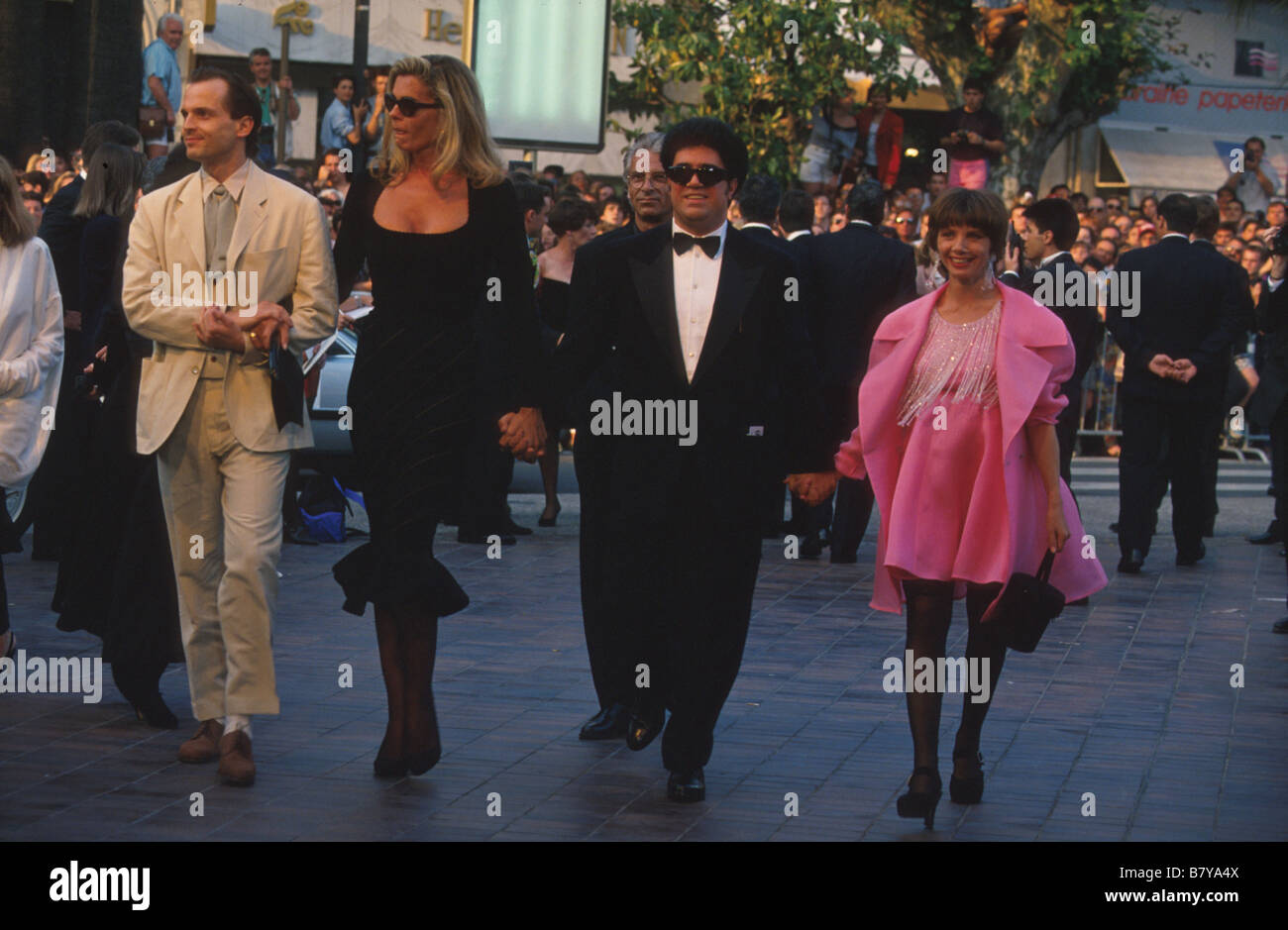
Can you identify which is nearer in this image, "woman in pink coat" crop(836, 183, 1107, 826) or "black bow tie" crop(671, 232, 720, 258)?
"woman in pink coat" crop(836, 183, 1107, 826)

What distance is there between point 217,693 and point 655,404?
168 cm

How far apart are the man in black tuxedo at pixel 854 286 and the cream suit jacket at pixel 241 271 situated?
5697mm

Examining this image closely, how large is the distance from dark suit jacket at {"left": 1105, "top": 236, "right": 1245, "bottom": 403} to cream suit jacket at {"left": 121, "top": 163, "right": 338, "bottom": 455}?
667cm

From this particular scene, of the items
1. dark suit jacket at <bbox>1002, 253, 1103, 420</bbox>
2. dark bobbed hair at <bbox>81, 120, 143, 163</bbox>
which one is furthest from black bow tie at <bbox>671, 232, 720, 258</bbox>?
dark suit jacket at <bbox>1002, 253, 1103, 420</bbox>

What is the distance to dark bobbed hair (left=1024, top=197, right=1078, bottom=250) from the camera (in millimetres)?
10866

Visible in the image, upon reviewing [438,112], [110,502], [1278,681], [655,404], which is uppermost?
[438,112]

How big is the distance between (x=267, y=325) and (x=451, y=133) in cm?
82

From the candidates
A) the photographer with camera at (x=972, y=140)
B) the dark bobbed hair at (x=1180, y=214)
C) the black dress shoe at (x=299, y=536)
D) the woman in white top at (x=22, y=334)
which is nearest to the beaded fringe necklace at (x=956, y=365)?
the woman in white top at (x=22, y=334)

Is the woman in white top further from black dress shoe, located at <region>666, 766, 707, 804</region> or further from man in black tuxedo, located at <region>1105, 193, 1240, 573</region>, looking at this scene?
man in black tuxedo, located at <region>1105, 193, 1240, 573</region>

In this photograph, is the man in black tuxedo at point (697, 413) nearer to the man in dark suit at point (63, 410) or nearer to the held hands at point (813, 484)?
the held hands at point (813, 484)

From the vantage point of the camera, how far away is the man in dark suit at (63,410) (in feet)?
31.5

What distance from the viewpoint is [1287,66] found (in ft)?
116

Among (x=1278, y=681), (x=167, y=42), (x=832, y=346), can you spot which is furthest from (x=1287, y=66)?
(x=1278, y=681)
